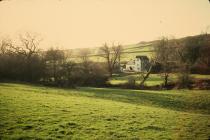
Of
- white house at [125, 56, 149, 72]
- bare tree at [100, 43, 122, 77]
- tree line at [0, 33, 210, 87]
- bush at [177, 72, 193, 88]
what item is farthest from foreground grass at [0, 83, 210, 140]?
white house at [125, 56, 149, 72]

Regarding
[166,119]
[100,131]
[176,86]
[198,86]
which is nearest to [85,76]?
[176,86]

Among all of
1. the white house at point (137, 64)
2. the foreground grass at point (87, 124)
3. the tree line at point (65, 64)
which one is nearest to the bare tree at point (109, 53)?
the white house at point (137, 64)

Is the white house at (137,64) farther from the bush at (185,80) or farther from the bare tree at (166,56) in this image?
the bush at (185,80)

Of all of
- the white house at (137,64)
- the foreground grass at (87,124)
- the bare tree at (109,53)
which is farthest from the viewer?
the white house at (137,64)

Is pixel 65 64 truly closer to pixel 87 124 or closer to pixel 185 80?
pixel 185 80

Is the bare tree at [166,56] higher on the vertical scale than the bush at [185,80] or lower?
higher

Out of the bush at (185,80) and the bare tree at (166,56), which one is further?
the bare tree at (166,56)

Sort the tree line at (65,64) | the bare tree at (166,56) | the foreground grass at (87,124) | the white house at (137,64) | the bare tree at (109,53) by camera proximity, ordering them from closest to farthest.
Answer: the foreground grass at (87,124), the tree line at (65,64), the bare tree at (166,56), the bare tree at (109,53), the white house at (137,64)

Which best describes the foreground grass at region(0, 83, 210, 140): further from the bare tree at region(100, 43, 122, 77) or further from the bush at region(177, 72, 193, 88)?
the bare tree at region(100, 43, 122, 77)

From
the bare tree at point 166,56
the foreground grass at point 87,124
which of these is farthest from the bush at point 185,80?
the foreground grass at point 87,124

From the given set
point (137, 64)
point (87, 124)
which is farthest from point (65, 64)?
point (137, 64)

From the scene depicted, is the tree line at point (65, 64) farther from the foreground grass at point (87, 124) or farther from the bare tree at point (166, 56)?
the foreground grass at point (87, 124)

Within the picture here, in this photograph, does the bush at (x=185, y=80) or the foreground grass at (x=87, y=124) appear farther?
the bush at (x=185, y=80)

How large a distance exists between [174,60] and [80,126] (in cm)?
3591
